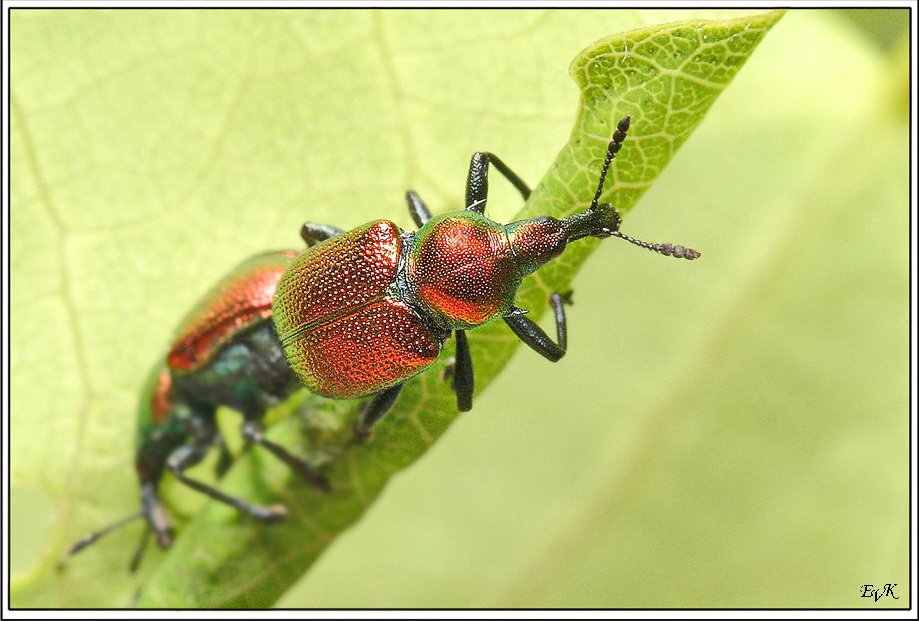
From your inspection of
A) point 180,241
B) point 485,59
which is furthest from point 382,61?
point 180,241

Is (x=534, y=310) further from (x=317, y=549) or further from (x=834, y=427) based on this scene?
(x=834, y=427)

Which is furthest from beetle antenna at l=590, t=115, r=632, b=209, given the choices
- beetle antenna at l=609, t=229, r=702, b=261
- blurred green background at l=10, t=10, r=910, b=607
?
blurred green background at l=10, t=10, r=910, b=607

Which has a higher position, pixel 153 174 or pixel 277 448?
pixel 153 174

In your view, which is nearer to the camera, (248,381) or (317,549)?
(317,549)

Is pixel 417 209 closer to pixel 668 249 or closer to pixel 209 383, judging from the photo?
pixel 668 249

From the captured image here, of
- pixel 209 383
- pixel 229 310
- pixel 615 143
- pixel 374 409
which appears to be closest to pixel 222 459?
pixel 209 383

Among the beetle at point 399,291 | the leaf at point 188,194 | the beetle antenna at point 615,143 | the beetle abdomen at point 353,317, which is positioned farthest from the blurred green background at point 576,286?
the beetle antenna at point 615,143
